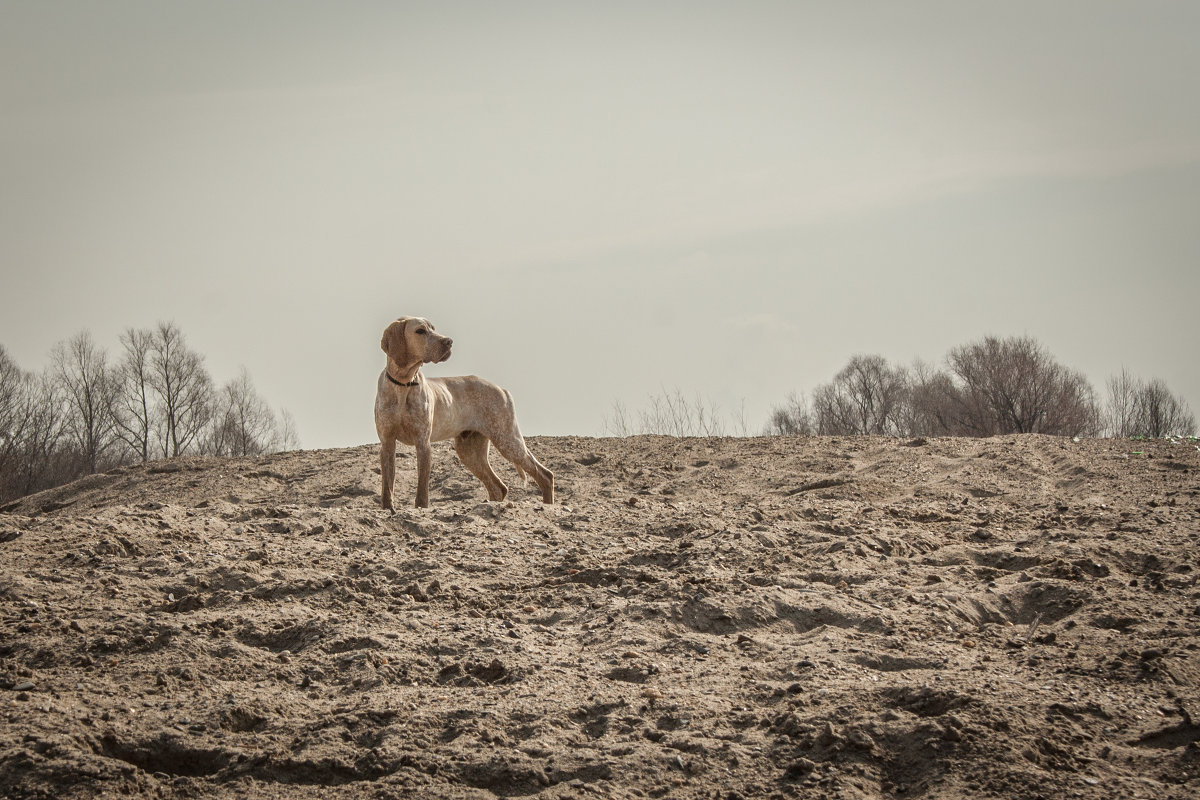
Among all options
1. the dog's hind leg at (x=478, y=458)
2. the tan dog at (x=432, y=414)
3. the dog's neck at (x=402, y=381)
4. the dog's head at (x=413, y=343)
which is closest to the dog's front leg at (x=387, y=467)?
the tan dog at (x=432, y=414)

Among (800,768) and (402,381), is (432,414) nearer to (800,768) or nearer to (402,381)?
(402,381)

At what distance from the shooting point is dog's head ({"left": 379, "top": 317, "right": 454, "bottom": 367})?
9.05 m

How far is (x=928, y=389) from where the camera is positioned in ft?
106

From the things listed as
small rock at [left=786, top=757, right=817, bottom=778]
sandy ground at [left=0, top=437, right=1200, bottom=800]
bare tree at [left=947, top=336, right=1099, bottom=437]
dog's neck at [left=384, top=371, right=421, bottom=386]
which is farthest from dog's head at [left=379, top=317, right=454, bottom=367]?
bare tree at [left=947, top=336, right=1099, bottom=437]

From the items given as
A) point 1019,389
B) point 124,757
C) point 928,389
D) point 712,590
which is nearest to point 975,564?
point 712,590

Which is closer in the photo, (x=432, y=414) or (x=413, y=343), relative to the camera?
(x=413, y=343)

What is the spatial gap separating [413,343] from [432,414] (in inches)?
33.3

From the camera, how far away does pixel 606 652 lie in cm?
552

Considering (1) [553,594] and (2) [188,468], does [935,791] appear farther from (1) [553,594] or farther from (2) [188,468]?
(2) [188,468]

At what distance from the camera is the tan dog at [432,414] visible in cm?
912

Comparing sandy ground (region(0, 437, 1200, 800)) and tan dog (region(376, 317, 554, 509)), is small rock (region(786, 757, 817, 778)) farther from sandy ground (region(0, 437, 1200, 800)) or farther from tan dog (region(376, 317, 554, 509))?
tan dog (region(376, 317, 554, 509))

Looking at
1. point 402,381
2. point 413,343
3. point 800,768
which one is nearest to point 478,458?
point 402,381

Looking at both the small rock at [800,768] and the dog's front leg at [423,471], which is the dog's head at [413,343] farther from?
the small rock at [800,768]

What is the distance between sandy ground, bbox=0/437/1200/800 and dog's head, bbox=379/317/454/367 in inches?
54.1
